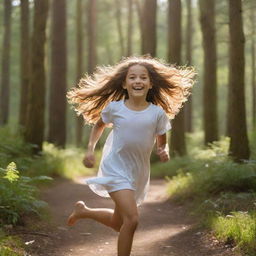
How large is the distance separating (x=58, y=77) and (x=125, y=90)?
14.7m

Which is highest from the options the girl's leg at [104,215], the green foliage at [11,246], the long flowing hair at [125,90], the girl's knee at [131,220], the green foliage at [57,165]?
the long flowing hair at [125,90]

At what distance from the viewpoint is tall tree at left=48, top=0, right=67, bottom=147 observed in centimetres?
2056

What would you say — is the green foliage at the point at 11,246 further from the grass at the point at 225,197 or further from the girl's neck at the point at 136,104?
the grass at the point at 225,197

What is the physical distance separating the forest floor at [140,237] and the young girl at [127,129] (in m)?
0.76

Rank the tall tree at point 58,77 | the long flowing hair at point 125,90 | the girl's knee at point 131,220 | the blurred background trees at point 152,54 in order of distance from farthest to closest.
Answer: the tall tree at point 58,77 < the blurred background trees at point 152,54 < the long flowing hair at point 125,90 < the girl's knee at point 131,220

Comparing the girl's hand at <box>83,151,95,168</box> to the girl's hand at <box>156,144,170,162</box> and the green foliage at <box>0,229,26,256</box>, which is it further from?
the green foliage at <box>0,229,26,256</box>

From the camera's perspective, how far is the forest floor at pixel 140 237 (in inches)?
262

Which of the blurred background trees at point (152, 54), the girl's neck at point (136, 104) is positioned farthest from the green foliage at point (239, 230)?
the blurred background trees at point (152, 54)

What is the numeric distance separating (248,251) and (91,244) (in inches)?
93.1

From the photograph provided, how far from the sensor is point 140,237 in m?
7.79

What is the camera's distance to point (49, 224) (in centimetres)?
794

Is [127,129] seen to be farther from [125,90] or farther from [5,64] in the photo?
[5,64]

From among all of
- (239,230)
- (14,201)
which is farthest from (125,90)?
(14,201)

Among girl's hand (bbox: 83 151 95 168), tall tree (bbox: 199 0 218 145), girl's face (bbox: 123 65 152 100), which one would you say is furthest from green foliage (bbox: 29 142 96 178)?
girl's hand (bbox: 83 151 95 168)
